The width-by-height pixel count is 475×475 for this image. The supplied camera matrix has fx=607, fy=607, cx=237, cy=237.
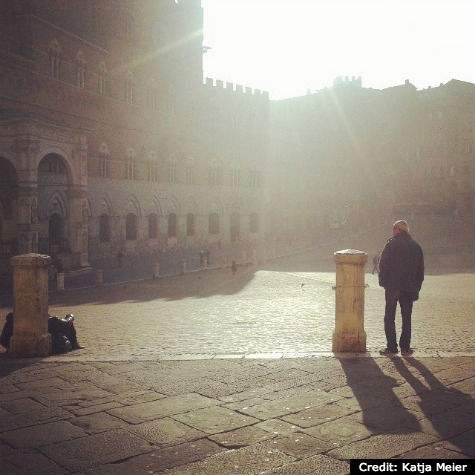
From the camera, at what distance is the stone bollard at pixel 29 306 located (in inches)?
271

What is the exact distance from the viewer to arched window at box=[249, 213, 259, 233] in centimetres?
4556

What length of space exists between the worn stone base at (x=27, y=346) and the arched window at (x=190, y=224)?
3166cm

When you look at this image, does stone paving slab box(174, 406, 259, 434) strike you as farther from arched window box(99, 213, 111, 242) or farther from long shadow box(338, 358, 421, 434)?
arched window box(99, 213, 111, 242)

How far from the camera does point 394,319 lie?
681 cm

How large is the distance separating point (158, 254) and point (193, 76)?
12662 mm

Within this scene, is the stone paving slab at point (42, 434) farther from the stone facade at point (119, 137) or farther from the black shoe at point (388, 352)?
the stone facade at point (119, 137)

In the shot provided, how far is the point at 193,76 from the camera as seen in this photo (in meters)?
39.8

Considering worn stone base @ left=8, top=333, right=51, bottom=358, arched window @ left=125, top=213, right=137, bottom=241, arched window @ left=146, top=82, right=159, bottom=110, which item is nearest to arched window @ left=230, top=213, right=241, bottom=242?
arched window @ left=146, top=82, right=159, bottom=110

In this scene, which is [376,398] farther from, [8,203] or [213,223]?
[213,223]

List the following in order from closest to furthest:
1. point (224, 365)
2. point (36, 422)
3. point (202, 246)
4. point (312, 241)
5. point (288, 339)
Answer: point (36, 422) → point (224, 365) → point (288, 339) → point (202, 246) → point (312, 241)

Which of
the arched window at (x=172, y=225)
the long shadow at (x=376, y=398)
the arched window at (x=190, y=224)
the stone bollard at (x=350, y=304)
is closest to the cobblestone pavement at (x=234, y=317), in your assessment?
the stone bollard at (x=350, y=304)

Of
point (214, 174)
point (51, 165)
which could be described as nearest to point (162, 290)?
point (51, 165)

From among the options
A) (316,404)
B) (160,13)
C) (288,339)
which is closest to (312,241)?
(160,13)

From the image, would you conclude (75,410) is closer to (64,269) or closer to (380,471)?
(380,471)
